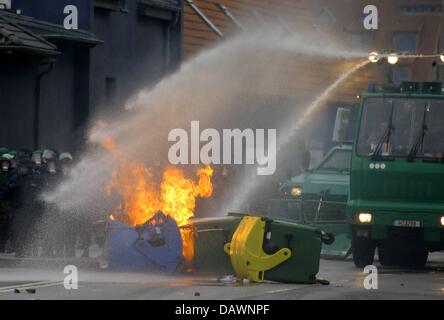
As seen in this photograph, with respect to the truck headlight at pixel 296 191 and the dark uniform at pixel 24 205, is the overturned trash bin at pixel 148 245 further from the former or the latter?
the truck headlight at pixel 296 191

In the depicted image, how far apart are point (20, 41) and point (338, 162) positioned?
21.5 ft

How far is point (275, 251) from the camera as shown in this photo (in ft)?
60.6

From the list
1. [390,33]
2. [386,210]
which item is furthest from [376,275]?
[390,33]

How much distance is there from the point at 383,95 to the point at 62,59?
10.8 metres

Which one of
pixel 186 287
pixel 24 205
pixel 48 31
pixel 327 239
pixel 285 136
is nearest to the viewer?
pixel 186 287

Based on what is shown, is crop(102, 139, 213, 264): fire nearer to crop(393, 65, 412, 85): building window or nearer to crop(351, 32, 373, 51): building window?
crop(351, 32, 373, 51): building window

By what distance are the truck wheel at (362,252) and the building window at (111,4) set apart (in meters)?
11.9

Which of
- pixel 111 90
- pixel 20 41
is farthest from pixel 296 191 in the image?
pixel 111 90

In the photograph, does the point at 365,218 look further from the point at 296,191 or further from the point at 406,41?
the point at 406,41

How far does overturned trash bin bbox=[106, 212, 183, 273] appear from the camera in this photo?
19.6m

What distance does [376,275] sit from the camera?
822 inches

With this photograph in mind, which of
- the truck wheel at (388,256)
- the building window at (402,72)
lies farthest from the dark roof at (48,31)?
the building window at (402,72)

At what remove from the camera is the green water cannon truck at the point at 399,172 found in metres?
22.1
